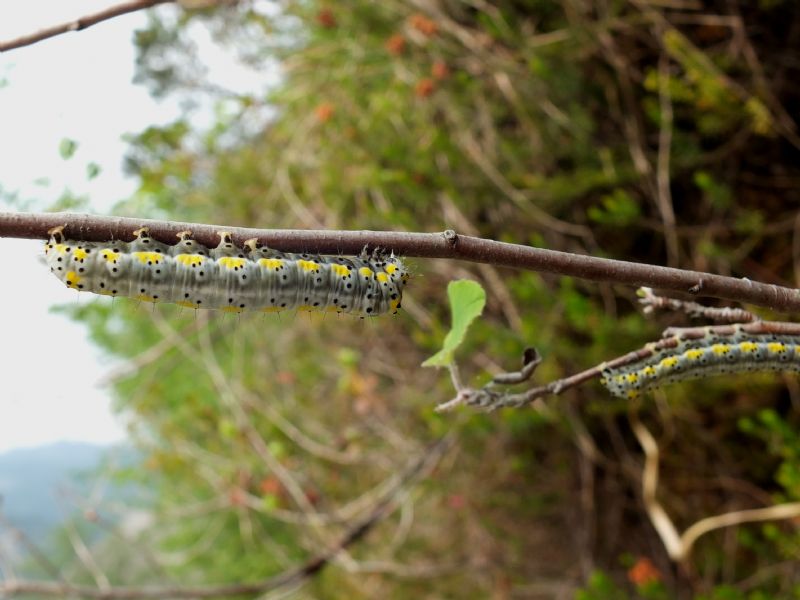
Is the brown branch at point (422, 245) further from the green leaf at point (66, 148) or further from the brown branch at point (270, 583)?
the brown branch at point (270, 583)

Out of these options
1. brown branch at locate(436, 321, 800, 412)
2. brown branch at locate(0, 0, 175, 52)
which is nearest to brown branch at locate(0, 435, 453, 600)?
brown branch at locate(0, 0, 175, 52)

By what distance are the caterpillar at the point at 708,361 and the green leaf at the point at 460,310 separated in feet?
1.44

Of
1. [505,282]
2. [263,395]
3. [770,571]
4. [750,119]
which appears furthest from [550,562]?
[750,119]

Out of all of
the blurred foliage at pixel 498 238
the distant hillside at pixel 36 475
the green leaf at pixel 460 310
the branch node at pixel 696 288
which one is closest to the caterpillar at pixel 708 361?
the branch node at pixel 696 288

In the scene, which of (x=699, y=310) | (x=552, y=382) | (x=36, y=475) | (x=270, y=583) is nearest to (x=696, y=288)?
(x=699, y=310)

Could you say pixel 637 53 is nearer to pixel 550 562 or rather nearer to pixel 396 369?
pixel 396 369

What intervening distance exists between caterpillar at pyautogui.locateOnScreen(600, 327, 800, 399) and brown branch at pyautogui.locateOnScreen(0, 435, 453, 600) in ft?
7.68

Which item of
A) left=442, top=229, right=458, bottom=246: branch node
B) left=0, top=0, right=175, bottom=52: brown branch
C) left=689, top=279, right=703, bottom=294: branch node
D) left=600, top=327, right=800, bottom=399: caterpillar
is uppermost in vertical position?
left=0, top=0, right=175, bottom=52: brown branch

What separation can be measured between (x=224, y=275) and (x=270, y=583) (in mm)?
2476

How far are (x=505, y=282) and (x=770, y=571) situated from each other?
6.85 ft

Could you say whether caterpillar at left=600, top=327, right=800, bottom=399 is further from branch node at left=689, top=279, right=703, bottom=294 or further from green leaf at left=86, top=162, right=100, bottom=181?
green leaf at left=86, top=162, right=100, bottom=181

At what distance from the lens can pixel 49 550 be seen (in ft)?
28.1

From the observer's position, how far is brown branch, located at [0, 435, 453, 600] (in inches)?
105

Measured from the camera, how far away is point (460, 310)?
131 centimetres
